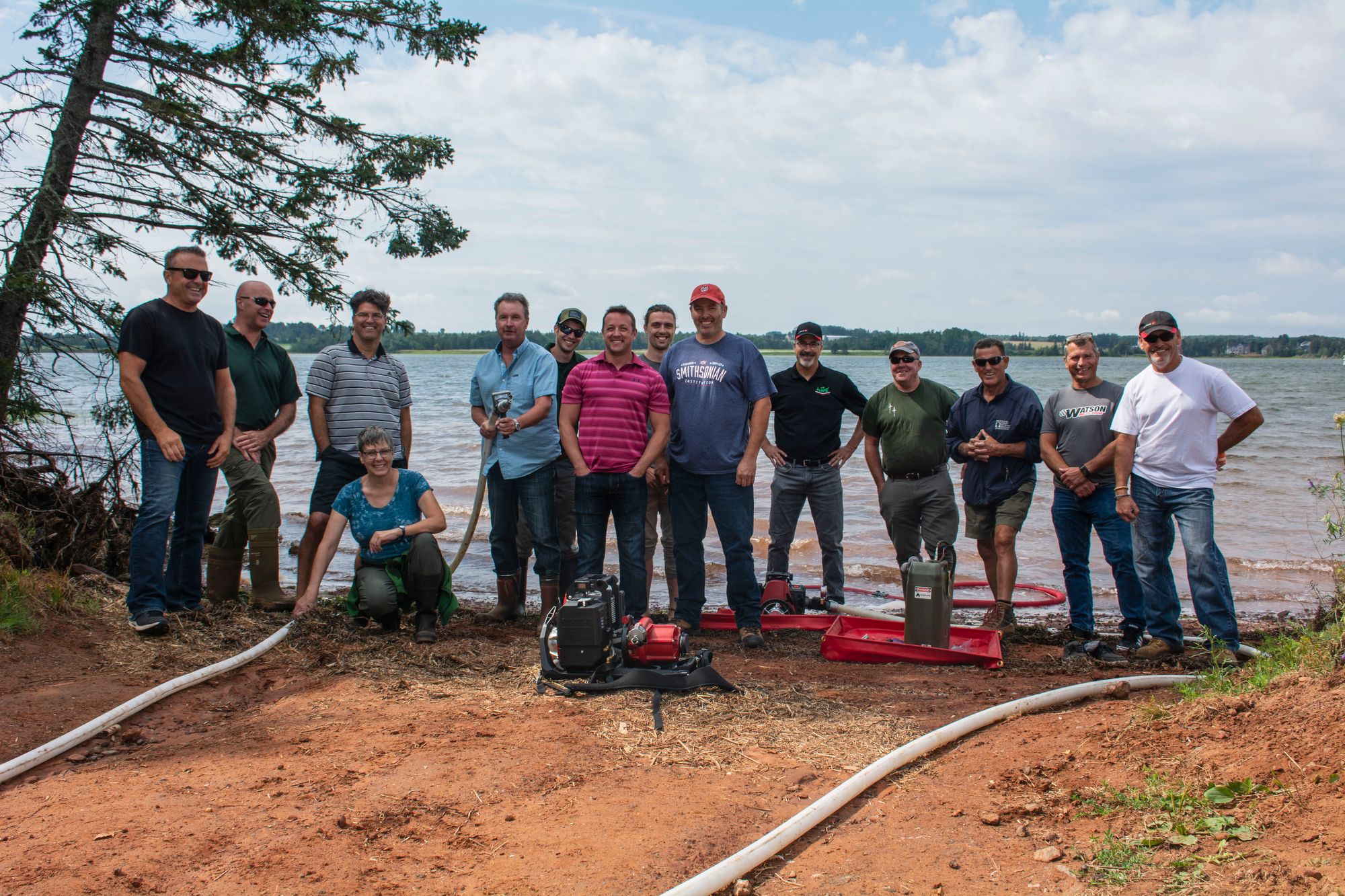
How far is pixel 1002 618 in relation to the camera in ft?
20.3

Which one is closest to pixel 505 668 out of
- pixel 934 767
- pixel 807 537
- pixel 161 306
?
pixel 934 767

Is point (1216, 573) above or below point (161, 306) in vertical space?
below

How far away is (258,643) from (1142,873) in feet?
13.9

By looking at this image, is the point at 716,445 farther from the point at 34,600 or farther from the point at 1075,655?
the point at 34,600

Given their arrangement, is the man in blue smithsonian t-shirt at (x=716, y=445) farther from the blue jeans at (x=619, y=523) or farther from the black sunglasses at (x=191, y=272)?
the black sunglasses at (x=191, y=272)

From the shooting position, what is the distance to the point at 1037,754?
362 cm

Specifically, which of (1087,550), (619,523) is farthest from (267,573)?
(1087,550)

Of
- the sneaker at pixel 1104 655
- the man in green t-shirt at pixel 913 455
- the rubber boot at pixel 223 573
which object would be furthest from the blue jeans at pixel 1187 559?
the rubber boot at pixel 223 573

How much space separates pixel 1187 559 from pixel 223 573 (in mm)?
5742

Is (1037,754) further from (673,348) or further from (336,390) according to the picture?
(336,390)

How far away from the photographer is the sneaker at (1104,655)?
539 cm

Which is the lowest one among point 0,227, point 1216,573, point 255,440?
point 1216,573

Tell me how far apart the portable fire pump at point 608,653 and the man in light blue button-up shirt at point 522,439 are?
128 centimetres

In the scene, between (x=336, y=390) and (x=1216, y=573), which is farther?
(x=336, y=390)
